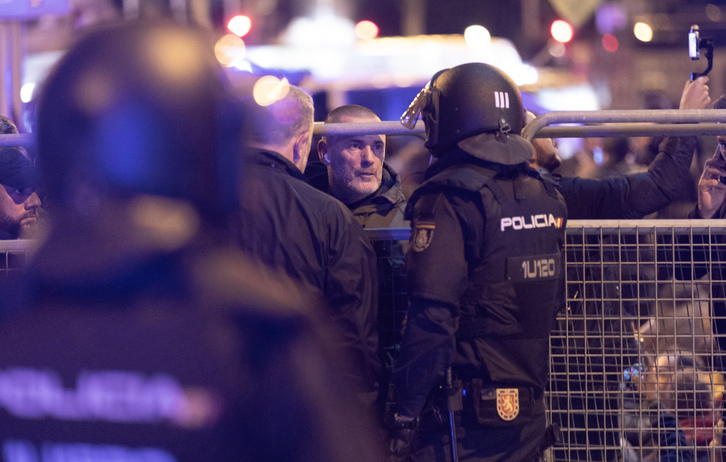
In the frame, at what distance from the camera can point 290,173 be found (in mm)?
2885

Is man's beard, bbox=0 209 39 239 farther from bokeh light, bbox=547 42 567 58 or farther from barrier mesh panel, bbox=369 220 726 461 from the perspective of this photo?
bokeh light, bbox=547 42 567 58

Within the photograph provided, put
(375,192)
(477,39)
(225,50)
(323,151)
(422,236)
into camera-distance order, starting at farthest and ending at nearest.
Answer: (477,39) → (323,151) → (375,192) → (422,236) → (225,50)

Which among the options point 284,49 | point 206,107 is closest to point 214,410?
point 206,107

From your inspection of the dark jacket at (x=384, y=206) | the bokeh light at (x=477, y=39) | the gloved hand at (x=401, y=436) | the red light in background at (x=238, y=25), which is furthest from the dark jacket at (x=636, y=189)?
the bokeh light at (x=477, y=39)

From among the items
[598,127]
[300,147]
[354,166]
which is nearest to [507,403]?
[300,147]

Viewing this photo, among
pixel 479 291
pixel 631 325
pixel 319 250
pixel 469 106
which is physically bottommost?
pixel 631 325

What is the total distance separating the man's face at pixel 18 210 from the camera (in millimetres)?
3928

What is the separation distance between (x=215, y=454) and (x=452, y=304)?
63.4 inches

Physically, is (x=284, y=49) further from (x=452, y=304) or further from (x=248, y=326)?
(x=248, y=326)

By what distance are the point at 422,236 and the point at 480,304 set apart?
1.09 feet

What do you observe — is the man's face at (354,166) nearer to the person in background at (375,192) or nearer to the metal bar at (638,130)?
the person in background at (375,192)

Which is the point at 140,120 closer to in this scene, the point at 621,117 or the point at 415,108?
the point at 415,108

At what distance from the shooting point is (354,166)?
13.1 ft

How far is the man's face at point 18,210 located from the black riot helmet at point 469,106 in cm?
230
